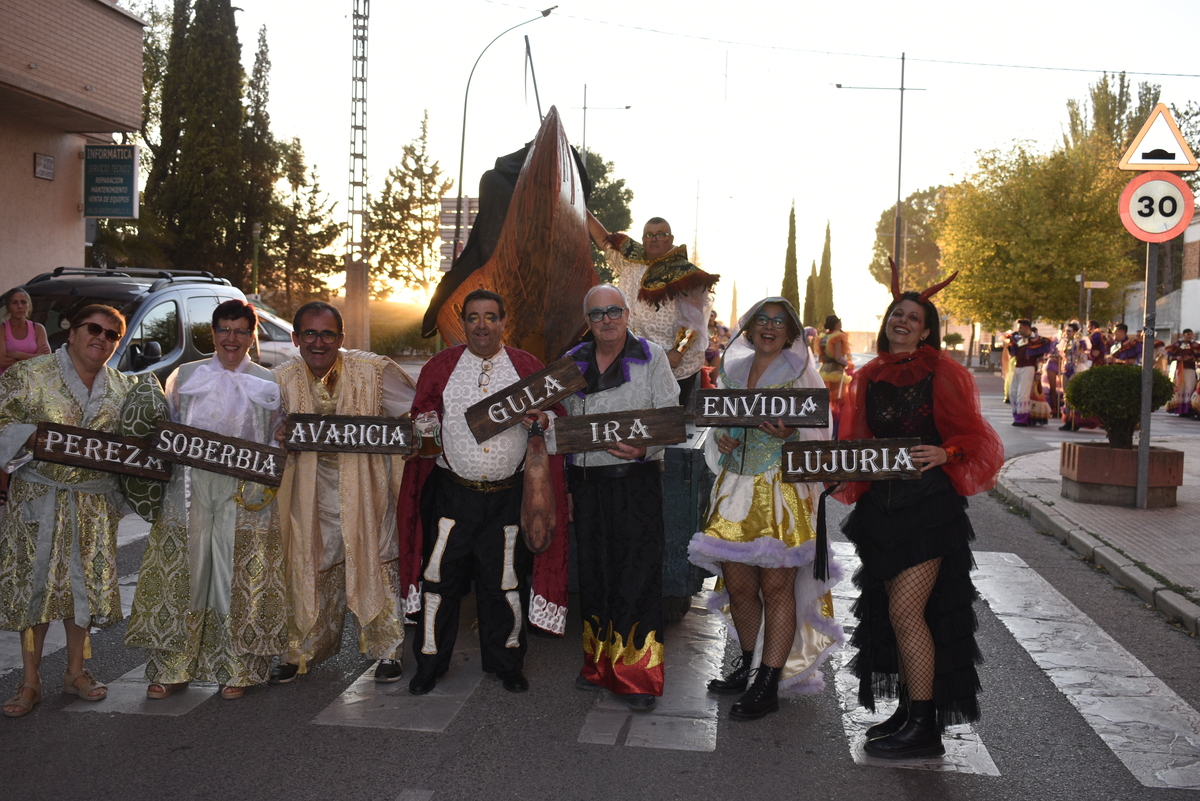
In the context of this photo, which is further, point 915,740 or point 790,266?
point 790,266

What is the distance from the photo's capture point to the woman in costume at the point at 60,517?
4.45m

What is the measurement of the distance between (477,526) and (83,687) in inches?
75.9

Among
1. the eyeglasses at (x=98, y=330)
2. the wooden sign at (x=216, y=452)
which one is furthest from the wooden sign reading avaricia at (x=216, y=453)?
the eyeglasses at (x=98, y=330)

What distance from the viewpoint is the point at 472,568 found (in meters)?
4.97

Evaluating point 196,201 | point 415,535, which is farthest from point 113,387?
point 196,201

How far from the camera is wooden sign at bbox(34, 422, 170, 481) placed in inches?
169

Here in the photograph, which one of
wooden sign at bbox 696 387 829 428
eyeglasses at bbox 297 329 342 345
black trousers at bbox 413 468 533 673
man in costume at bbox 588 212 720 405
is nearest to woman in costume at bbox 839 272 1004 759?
wooden sign at bbox 696 387 829 428

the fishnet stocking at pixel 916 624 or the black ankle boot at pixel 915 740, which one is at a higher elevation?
the fishnet stocking at pixel 916 624

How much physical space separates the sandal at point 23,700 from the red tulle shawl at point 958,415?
12.7 feet

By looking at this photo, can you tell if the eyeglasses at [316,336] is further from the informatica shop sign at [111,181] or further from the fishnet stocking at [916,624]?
the informatica shop sign at [111,181]

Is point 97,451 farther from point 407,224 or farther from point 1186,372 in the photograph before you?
point 407,224

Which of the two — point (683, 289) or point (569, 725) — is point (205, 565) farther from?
point (683, 289)

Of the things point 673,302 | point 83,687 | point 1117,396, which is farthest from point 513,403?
point 1117,396

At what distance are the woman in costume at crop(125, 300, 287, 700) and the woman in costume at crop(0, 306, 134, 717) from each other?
0.74 feet
